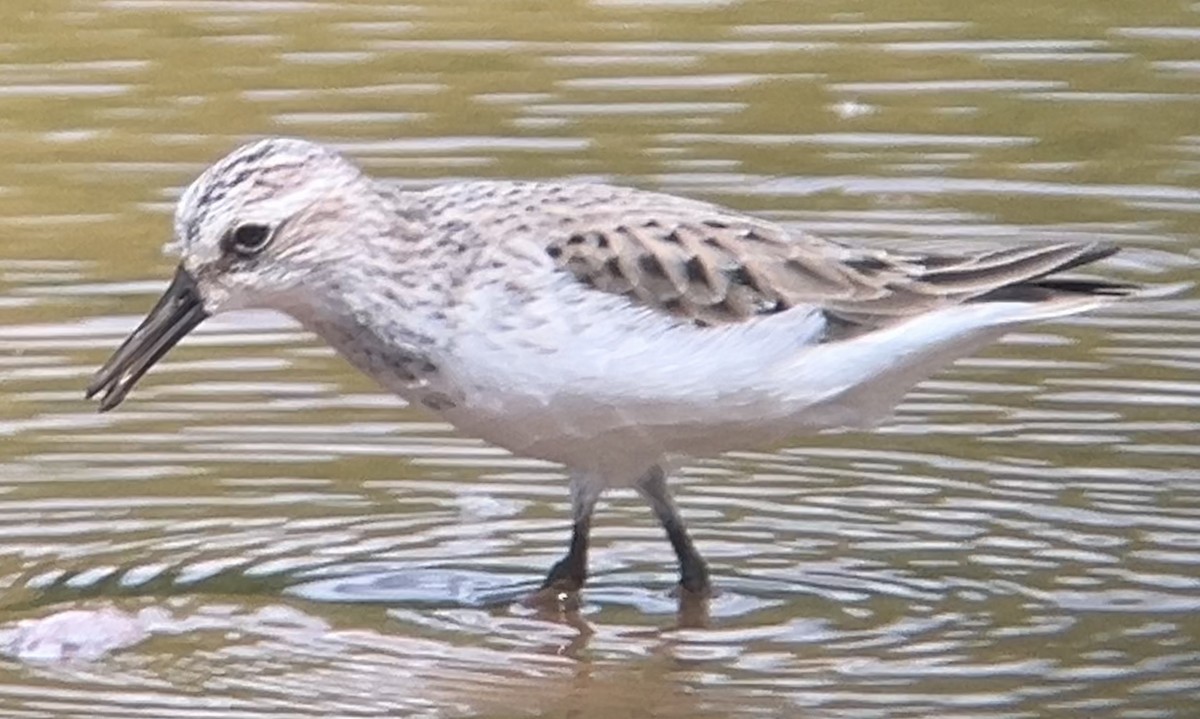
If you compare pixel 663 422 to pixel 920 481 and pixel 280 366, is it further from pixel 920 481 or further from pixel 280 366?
pixel 280 366

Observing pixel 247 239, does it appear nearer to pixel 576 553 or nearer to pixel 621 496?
pixel 576 553

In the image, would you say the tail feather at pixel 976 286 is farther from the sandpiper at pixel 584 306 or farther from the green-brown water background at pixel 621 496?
the green-brown water background at pixel 621 496

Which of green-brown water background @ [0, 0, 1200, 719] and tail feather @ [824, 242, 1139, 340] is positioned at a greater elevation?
tail feather @ [824, 242, 1139, 340]

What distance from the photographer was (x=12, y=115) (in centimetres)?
1413

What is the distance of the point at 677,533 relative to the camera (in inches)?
357

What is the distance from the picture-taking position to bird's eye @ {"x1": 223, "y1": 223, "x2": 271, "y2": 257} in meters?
8.57

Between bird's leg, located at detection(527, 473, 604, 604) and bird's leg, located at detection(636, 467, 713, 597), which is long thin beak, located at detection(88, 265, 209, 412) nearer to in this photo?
bird's leg, located at detection(527, 473, 604, 604)

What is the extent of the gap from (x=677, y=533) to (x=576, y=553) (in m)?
Answer: 0.27

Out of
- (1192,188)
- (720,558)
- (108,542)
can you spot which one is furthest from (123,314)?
(1192,188)

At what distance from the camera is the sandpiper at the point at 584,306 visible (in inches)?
332

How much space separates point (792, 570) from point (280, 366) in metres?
2.24

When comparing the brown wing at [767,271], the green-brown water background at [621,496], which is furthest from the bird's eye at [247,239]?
the green-brown water background at [621,496]

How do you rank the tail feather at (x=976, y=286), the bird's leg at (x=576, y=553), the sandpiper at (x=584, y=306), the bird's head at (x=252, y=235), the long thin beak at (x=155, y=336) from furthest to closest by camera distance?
the bird's leg at (x=576, y=553)
the tail feather at (x=976, y=286)
the long thin beak at (x=155, y=336)
the bird's head at (x=252, y=235)
the sandpiper at (x=584, y=306)

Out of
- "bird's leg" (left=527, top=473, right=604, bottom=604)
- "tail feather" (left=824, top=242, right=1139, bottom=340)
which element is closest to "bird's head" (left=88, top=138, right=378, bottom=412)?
"bird's leg" (left=527, top=473, right=604, bottom=604)
